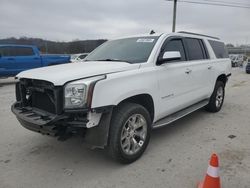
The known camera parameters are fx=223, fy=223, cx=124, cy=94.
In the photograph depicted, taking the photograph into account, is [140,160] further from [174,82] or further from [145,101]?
[174,82]

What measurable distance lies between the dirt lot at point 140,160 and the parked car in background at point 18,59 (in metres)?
7.89

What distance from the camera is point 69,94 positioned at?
2664mm

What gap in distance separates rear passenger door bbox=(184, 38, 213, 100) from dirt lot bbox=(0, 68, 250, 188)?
76 cm

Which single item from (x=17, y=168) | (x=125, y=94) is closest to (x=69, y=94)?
(x=125, y=94)

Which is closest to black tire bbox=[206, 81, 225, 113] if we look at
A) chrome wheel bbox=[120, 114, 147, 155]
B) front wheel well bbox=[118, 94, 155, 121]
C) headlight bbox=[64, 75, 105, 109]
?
front wheel well bbox=[118, 94, 155, 121]

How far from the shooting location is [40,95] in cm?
316

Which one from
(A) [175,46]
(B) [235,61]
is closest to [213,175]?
(A) [175,46]

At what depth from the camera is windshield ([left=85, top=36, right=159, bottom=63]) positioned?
3.67 m

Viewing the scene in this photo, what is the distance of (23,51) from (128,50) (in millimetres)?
10337

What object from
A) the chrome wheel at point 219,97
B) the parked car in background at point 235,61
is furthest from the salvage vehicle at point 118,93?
the parked car in background at point 235,61

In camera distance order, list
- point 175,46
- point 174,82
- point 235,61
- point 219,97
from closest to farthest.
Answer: point 174,82 < point 175,46 < point 219,97 < point 235,61

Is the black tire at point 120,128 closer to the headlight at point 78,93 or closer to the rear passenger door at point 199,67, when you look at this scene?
the headlight at point 78,93

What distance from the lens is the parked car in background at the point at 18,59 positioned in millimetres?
11594

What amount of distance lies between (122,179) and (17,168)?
1.56m
